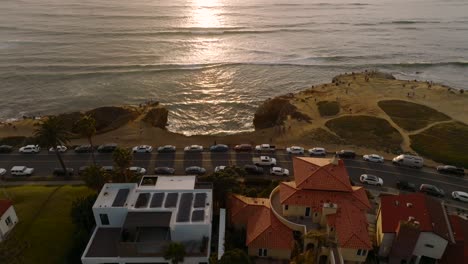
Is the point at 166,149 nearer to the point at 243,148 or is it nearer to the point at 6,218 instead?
the point at 243,148

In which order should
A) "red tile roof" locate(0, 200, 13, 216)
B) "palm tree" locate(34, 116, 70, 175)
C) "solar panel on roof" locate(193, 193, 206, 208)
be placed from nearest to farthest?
"solar panel on roof" locate(193, 193, 206, 208) → "red tile roof" locate(0, 200, 13, 216) → "palm tree" locate(34, 116, 70, 175)

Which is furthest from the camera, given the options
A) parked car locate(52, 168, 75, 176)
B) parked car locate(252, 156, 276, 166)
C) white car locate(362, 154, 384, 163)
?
white car locate(362, 154, 384, 163)

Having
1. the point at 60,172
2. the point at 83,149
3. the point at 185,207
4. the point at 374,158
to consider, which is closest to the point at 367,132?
the point at 374,158

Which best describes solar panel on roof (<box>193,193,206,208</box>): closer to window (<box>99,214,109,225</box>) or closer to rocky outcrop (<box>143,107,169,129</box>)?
window (<box>99,214,109,225</box>)

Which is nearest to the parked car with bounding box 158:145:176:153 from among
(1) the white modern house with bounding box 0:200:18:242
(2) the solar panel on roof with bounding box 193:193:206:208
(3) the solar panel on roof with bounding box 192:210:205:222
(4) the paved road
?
(4) the paved road

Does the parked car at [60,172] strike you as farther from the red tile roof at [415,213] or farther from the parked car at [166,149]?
the red tile roof at [415,213]

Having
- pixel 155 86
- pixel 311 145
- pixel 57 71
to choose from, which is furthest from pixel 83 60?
pixel 311 145

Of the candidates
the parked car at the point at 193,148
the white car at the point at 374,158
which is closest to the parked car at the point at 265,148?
the parked car at the point at 193,148
